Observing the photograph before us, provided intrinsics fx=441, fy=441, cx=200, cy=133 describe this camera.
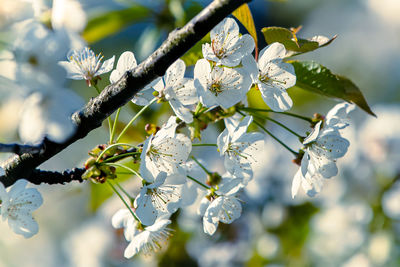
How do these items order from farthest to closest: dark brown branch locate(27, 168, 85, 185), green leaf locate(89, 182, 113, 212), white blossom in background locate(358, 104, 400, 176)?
white blossom in background locate(358, 104, 400, 176), green leaf locate(89, 182, 113, 212), dark brown branch locate(27, 168, 85, 185)

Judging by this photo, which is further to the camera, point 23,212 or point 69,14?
point 69,14

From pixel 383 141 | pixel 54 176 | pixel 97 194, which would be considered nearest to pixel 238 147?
pixel 54 176

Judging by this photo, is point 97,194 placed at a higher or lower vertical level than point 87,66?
lower

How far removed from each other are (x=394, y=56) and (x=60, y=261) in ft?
9.31

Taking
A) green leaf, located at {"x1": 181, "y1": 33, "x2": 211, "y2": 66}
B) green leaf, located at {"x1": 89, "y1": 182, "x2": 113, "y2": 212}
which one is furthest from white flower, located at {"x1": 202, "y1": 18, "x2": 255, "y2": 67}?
green leaf, located at {"x1": 89, "y1": 182, "x2": 113, "y2": 212}

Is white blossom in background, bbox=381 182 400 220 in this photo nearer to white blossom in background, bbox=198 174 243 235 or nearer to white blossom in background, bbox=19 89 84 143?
white blossom in background, bbox=198 174 243 235

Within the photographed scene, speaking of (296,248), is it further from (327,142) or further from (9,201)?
(9,201)

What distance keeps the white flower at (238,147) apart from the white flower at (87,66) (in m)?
0.22

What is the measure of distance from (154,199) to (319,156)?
0.91 ft

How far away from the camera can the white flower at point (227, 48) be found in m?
0.61

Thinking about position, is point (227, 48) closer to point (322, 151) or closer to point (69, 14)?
point (322, 151)

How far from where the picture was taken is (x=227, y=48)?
63 centimetres

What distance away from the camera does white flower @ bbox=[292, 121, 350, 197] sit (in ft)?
2.31

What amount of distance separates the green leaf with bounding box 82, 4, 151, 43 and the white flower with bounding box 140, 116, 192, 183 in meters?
0.80
